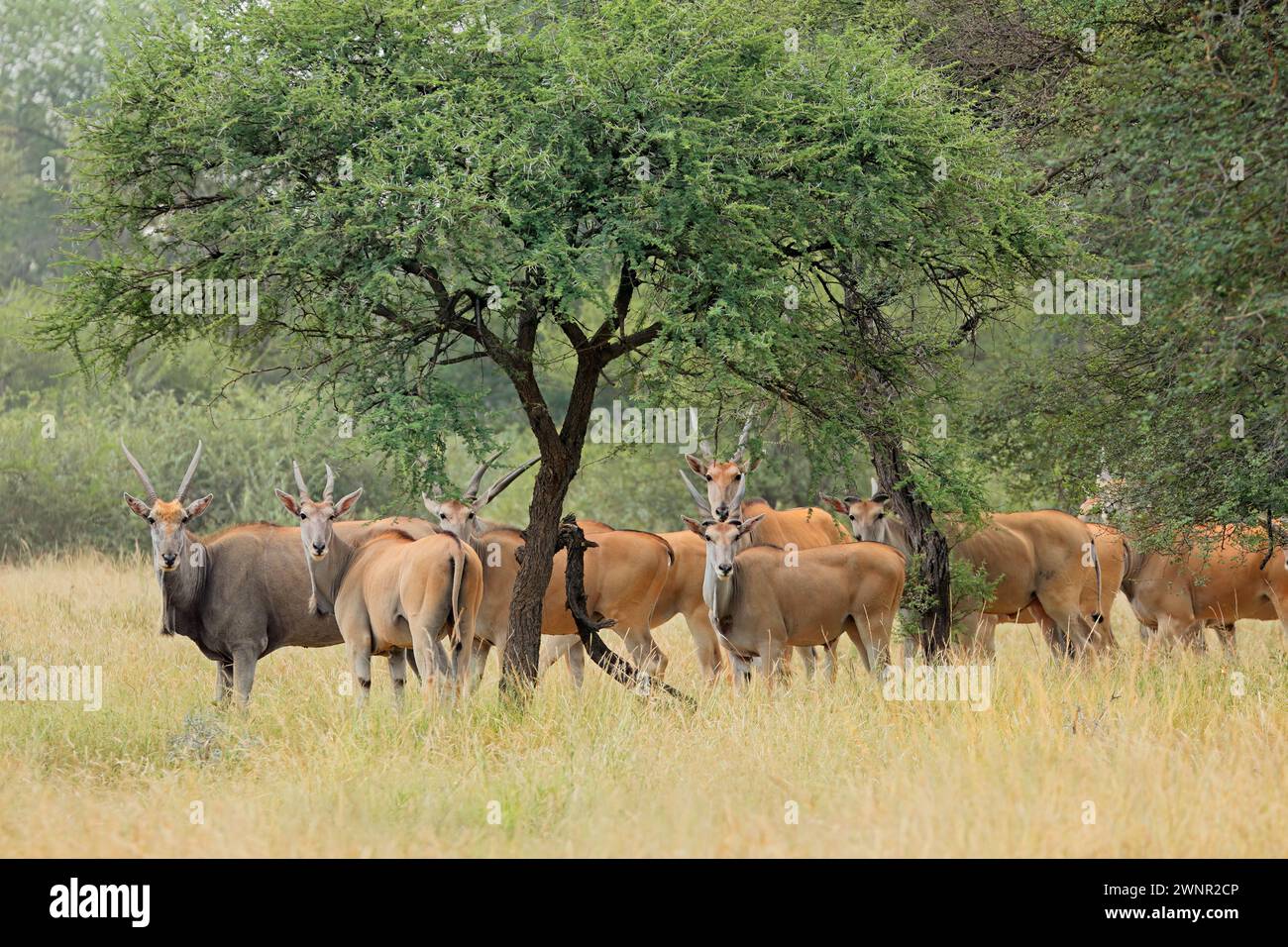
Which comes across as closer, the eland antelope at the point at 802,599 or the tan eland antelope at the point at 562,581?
the tan eland antelope at the point at 562,581

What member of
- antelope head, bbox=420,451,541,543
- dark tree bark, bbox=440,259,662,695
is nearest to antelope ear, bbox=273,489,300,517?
antelope head, bbox=420,451,541,543

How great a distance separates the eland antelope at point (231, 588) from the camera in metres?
11.6

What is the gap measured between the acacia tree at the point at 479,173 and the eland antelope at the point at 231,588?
1.56 metres

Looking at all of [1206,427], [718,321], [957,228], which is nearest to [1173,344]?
[1206,427]

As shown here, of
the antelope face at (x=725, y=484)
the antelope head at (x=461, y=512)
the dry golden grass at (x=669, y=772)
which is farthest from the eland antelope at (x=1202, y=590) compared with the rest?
the antelope head at (x=461, y=512)

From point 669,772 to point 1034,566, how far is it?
6.96 meters

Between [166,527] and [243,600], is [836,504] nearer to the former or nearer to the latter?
[243,600]

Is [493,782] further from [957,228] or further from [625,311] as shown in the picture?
[957,228]

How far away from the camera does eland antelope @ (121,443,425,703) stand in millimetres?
11602

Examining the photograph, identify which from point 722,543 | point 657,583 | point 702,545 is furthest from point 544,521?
point 702,545

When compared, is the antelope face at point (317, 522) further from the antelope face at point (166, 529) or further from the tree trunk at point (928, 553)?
the tree trunk at point (928, 553)

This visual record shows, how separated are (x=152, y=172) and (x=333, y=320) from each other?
158cm

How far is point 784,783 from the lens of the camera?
8.61 m

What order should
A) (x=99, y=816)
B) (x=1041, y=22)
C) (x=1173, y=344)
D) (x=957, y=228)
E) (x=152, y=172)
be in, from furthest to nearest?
(x=1041, y=22) → (x=957, y=228) → (x=152, y=172) → (x=1173, y=344) → (x=99, y=816)
